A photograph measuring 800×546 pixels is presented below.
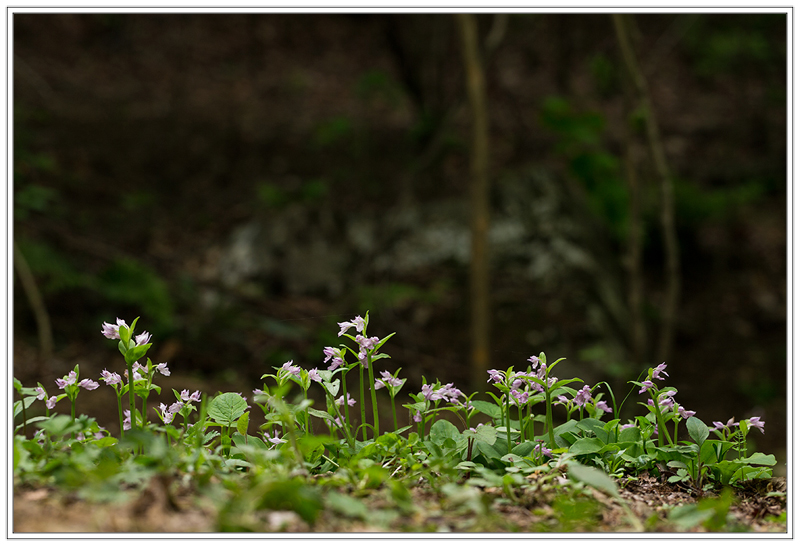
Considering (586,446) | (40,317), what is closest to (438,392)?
(586,446)

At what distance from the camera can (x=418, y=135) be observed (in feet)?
29.4

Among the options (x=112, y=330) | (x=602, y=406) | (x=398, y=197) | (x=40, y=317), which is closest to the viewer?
(x=112, y=330)

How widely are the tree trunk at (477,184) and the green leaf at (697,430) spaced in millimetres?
3019

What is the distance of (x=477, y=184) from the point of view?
15.6ft

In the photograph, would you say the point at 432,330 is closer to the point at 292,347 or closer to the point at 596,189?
the point at 292,347

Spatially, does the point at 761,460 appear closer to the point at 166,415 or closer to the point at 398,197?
the point at 166,415

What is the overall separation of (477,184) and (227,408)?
355cm

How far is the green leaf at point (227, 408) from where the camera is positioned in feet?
4.89

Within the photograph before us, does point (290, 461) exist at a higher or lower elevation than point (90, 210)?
lower

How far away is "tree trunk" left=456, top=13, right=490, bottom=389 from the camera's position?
4578mm

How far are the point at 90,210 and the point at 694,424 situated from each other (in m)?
8.16

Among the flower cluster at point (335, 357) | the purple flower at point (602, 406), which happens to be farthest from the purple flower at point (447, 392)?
the purple flower at point (602, 406)

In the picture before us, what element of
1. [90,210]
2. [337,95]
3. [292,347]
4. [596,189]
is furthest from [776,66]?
[90,210]

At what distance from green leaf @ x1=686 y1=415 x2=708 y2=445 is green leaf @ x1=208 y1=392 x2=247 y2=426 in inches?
42.1
